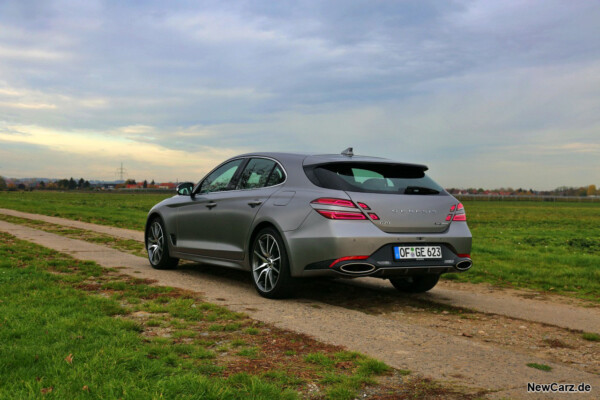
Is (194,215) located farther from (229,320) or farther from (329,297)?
(229,320)

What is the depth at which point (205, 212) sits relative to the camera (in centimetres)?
793

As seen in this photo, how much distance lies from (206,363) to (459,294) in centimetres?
442

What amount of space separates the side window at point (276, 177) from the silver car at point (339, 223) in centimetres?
1

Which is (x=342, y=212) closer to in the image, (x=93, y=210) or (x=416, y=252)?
(x=416, y=252)

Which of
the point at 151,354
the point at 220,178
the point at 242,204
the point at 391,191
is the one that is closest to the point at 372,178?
the point at 391,191

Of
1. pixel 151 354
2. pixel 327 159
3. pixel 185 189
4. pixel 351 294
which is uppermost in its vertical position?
pixel 327 159

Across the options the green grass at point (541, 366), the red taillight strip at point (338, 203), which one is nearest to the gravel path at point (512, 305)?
the green grass at point (541, 366)

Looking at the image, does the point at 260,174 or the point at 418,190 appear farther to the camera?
the point at 260,174

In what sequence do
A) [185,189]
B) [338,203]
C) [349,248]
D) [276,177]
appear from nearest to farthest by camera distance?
[349,248], [338,203], [276,177], [185,189]

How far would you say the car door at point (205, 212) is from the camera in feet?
25.3

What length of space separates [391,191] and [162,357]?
3149 millimetres

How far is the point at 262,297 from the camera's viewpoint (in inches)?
261

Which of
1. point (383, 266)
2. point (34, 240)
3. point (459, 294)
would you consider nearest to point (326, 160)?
point (383, 266)

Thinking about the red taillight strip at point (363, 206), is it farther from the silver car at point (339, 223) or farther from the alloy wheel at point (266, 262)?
the alloy wheel at point (266, 262)
